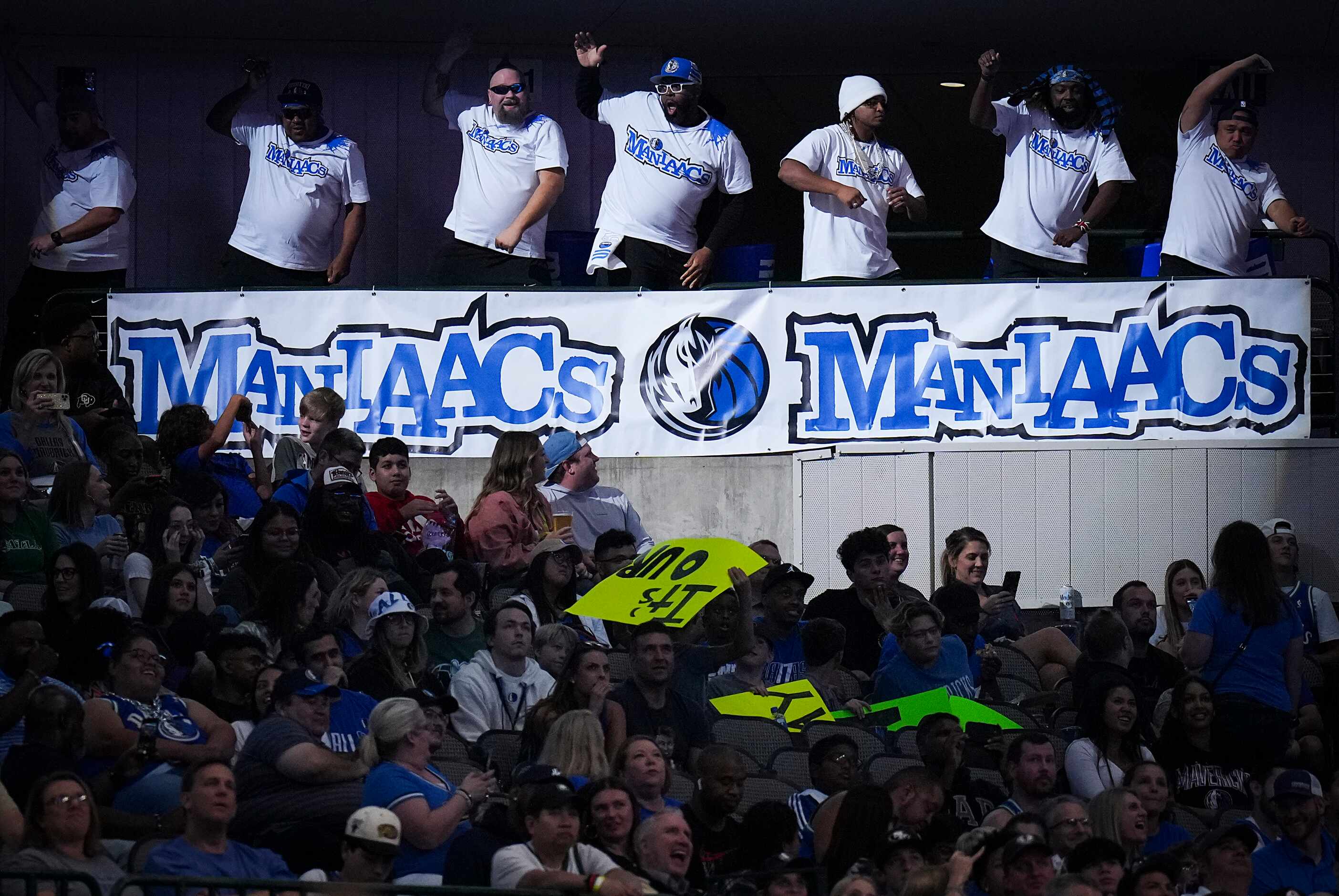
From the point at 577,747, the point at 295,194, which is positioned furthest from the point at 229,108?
the point at 577,747

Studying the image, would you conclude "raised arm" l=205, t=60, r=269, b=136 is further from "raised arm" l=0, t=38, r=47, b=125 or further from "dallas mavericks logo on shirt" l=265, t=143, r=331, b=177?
"raised arm" l=0, t=38, r=47, b=125

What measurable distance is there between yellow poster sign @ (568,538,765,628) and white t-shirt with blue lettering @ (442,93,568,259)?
5.18m

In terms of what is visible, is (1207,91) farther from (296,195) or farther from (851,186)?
(296,195)

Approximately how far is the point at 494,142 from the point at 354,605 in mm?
5966

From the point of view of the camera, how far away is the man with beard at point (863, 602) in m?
9.81

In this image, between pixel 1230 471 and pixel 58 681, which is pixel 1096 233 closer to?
pixel 1230 471

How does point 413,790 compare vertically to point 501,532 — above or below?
below

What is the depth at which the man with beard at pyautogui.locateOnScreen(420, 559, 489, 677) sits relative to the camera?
8781mm

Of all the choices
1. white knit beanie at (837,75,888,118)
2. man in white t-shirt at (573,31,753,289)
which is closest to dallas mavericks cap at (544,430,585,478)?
man in white t-shirt at (573,31,753,289)

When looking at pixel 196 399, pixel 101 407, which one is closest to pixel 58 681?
pixel 101 407

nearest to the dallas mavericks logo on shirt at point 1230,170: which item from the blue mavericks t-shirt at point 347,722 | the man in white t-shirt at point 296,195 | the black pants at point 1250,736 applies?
the black pants at point 1250,736

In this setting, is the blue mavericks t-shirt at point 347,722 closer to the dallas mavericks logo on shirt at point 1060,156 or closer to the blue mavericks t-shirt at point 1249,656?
the blue mavericks t-shirt at point 1249,656

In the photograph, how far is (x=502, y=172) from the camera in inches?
545

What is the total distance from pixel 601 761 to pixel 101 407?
17.9ft
